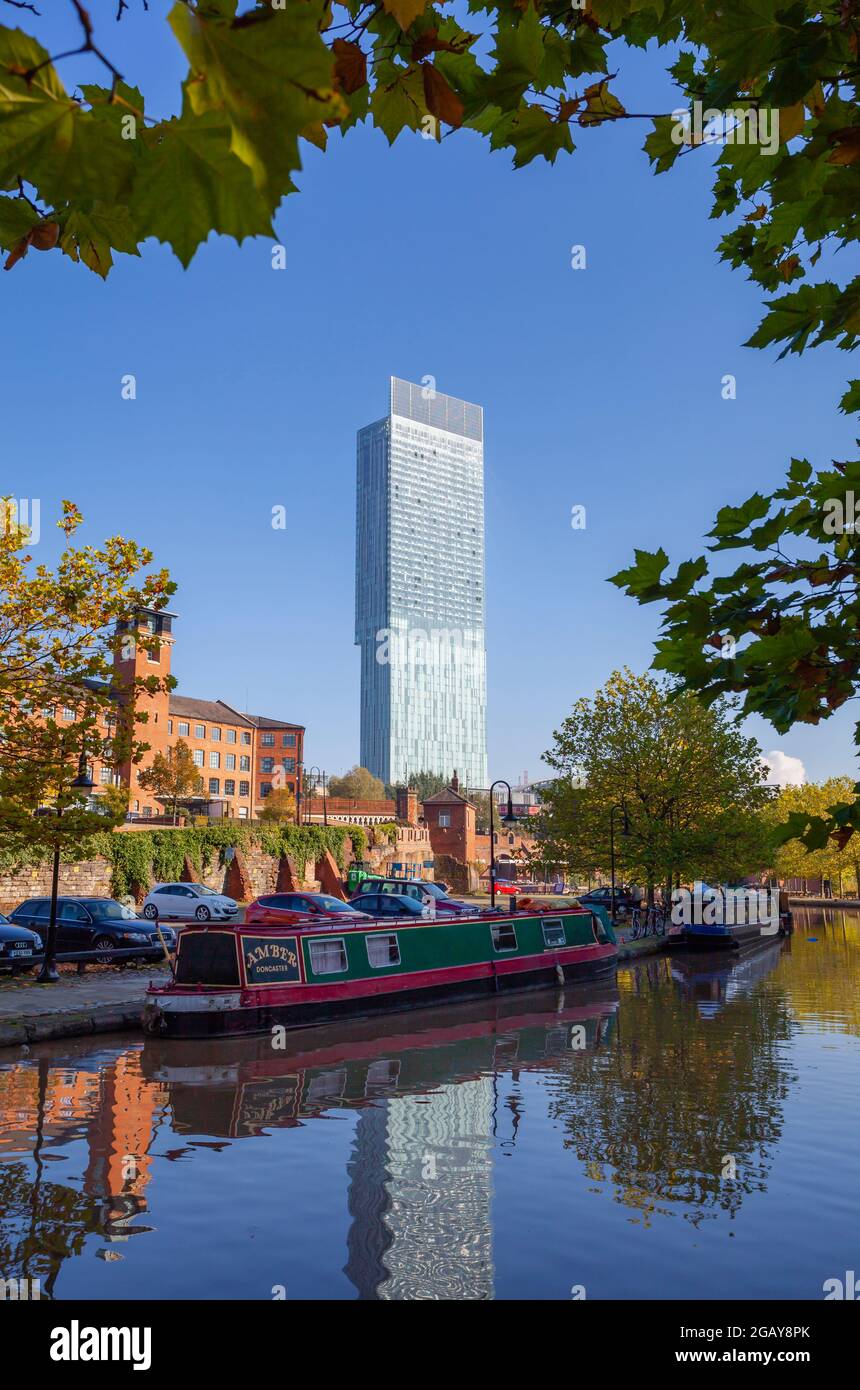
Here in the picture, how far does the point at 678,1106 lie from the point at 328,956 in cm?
842

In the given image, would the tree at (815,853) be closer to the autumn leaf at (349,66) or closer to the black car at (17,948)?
the black car at (17,948)

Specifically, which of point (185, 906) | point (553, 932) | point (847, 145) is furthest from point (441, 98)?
point (185, 906)

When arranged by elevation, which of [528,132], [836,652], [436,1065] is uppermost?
[528,132]

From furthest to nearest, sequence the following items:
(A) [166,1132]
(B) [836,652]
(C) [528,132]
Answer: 1. (A) [166,1132]
2. (B) [836,652]
3. (C) [528,132]

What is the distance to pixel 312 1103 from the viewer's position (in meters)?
13.2

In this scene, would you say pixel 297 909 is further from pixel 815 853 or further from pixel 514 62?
pixel 815 853

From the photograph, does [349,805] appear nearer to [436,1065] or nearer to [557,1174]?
[436,1065]

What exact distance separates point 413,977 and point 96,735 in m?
8.79

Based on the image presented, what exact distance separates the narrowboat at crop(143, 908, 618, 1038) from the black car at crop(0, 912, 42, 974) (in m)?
6.25

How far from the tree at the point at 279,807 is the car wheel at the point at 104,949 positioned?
42.1 meters

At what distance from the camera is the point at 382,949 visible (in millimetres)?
20812

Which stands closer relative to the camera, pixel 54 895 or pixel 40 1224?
pixel 40 1224

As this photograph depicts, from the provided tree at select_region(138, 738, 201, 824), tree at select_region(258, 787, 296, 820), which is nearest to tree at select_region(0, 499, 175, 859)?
tree at select_region(138, 738, 201, 824)
